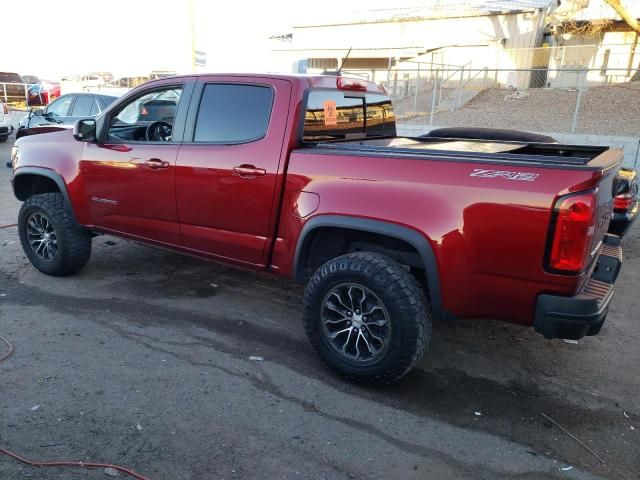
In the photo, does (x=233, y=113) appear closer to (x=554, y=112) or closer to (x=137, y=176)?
(x=137, y=176)

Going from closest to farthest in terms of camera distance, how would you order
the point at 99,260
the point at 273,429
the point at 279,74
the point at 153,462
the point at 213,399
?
the point at 153,462 → the point at 273,429 → the point at 213,399 → the point at 279,74 → the point at 99,260

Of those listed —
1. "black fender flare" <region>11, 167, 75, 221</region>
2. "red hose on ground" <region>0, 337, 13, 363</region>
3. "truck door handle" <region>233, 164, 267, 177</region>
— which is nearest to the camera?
"red hose on ground" <region>0, 337, 13, 363</region>

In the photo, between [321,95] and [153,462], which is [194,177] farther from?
[153,462]

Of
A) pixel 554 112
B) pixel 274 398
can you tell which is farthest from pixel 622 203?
pixel 554 112

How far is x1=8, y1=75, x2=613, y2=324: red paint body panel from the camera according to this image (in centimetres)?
275

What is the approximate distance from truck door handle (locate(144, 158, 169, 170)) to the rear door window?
323 mm

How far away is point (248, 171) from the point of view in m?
3.68

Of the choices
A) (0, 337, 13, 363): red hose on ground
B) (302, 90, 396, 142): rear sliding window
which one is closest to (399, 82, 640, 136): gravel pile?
(302, 90, 396, 142): rear sliding window

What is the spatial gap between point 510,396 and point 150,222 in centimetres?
308

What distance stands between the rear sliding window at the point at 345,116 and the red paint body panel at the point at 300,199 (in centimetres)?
11

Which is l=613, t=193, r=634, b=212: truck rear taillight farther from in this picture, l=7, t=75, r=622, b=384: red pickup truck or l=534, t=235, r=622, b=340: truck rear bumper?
l=534, t=235, r=622, b=340: truck rear bumper

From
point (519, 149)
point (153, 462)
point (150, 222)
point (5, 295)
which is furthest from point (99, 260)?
point (519, 149)

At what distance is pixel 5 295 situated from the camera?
4.66 m

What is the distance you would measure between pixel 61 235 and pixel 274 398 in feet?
9.40
